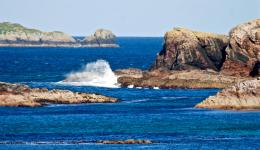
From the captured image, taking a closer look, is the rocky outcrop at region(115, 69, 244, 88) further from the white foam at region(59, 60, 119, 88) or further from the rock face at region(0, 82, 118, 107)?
the rock face at region(0, 82, 118, 107)

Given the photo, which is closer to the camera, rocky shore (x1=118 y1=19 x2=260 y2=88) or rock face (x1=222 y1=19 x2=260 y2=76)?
rocky shore (x1=118 y1=19 x2=260 y2=88)

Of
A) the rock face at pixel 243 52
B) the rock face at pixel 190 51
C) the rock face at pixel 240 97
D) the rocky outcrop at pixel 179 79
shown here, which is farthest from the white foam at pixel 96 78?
the rock face at pixel 240 97

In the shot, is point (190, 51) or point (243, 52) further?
point (190, 51)

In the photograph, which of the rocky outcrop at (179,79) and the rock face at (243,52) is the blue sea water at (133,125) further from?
the rock face at (243,52)

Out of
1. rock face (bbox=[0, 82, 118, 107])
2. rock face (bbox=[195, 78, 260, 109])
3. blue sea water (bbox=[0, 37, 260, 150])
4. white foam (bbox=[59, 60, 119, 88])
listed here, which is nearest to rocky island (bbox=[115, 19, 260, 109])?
white foam (bbox=[59, 60, 119, 88])

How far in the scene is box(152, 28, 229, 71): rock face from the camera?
162 m

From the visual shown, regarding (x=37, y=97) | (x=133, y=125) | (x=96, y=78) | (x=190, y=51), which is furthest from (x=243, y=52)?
(x=133, y=125)

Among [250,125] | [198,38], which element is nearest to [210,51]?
[198,38]

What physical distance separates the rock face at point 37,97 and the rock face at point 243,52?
3216cm

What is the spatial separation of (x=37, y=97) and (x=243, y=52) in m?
42.5

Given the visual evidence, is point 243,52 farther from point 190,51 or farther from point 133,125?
point 133,125

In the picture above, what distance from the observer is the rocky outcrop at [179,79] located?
147 metres

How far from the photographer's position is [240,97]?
10775cm

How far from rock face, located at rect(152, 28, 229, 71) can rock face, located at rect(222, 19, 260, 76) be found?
4.12 meters
